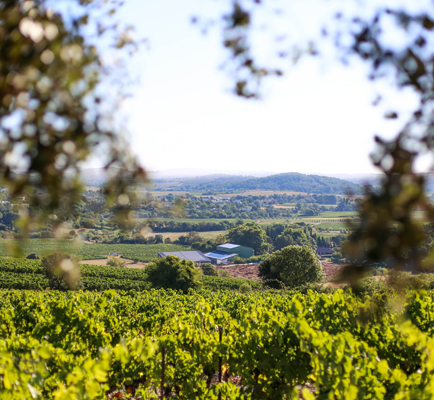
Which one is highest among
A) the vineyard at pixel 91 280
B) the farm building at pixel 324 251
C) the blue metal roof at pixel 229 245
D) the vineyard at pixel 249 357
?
→ the vineyard at pixel 249 357

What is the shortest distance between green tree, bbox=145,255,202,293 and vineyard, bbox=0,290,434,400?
21998 mm

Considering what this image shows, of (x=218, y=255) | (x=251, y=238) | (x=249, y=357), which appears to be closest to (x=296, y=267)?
(x=249, y=357)

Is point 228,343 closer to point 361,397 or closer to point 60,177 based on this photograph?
point 361,397

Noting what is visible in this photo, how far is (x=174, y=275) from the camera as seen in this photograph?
2767cm

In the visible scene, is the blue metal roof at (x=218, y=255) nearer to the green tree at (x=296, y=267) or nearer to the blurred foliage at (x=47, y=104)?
→ the green tree at (x=296, y=267)

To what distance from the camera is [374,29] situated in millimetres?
1539

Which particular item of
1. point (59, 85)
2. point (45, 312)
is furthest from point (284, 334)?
point (45, 312)

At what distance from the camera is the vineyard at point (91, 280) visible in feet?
95.8

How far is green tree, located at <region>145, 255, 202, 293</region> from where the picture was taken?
89.9ft

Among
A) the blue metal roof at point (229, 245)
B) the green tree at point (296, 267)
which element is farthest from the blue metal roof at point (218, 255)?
the green tree at point (296, 267)

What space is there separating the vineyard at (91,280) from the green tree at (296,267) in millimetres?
7117

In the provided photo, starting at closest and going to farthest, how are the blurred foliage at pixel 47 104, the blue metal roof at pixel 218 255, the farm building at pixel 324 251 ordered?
the blurred foliage at pixel 47 104, the blue metal roof at pixel 218 255, the farm building at pixel 324 251

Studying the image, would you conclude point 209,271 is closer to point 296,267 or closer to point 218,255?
point 296,267

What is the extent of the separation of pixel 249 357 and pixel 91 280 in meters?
34.1
